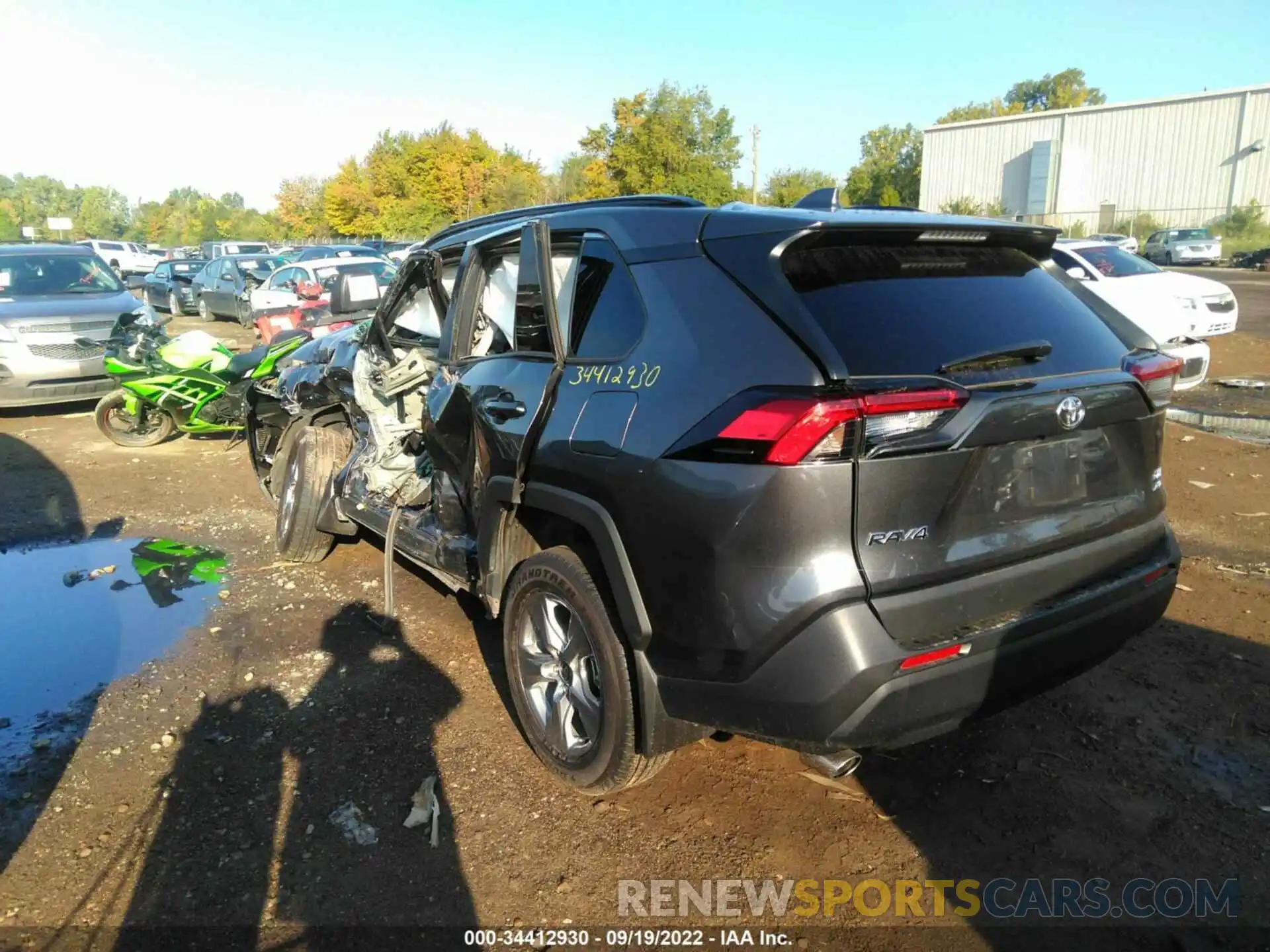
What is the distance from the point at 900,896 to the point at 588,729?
113cm

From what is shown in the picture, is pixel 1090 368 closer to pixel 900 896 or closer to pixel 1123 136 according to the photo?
pixel 900 896

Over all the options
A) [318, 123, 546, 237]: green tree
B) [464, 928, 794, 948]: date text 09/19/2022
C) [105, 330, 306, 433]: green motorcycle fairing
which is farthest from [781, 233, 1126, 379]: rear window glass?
[318, 123, 546, 237]: green tree

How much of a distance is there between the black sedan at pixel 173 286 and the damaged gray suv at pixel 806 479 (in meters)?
25.5

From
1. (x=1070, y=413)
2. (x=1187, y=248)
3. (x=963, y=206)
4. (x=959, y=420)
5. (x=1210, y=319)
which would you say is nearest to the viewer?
(x=959, y=420)

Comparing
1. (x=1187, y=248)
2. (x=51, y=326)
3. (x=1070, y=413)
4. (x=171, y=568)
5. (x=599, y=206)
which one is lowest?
(x=171, y=568)

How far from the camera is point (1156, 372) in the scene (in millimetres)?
2973

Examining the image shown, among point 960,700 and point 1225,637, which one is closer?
point 960,700

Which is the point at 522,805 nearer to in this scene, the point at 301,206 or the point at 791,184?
the point at 791,184

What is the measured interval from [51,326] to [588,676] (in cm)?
1062

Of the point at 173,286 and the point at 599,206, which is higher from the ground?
the point at 599,206

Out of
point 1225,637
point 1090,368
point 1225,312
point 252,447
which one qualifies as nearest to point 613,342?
point 1090,368

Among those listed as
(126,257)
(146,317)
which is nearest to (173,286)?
(126,257)

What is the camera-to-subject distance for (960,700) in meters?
2.50

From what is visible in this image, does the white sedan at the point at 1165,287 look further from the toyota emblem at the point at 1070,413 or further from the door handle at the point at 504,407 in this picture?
the door handle at the point at 504,407
